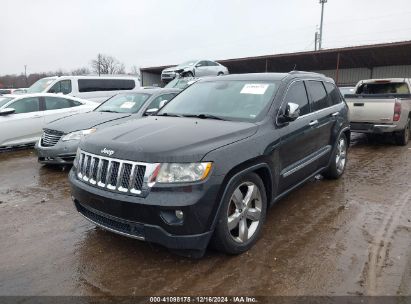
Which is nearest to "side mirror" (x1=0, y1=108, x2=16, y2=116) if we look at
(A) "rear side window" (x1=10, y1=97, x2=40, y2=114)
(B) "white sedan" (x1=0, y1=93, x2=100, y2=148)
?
(B) "white sedan" (x1=0, y1=93, x2=100, y2=148)

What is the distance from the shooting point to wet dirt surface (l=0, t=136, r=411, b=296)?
3.06 m

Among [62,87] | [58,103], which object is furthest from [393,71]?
[58,103]

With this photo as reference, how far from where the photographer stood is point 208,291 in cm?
300

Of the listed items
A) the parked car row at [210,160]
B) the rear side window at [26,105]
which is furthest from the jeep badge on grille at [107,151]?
the rear side window at [26,105]

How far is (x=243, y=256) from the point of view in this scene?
11.6 feet

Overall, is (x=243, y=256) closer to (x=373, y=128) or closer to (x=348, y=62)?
(x=373, y=128)

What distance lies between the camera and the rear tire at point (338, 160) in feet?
19.5

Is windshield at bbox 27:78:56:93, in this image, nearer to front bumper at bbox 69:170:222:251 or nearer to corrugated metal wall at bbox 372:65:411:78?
front bumper at bbox 69:170:222:251

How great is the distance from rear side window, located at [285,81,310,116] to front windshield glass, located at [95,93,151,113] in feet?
13.3

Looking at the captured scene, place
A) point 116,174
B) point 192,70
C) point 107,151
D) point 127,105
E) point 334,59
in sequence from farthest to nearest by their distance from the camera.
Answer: point 334,59
point 192,70
point 127,105
point 107,151
point 116,174

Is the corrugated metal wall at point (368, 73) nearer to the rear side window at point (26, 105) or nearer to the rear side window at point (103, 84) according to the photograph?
the rear side window at point (103, 84)

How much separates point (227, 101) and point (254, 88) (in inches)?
14.7

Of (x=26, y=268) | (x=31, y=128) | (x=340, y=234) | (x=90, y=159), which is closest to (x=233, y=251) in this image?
(x=340, y=234)

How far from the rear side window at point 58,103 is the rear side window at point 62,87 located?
4.03 metres
